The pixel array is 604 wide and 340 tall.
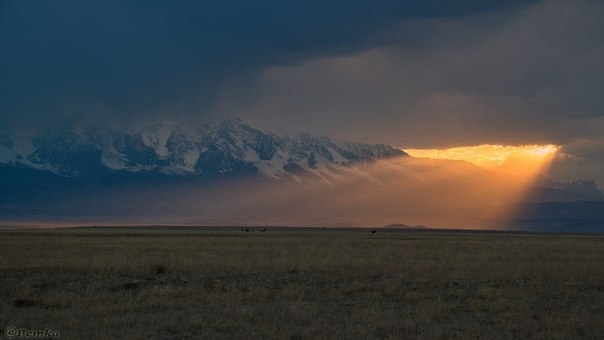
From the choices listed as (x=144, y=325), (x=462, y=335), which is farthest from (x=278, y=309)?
(x=462, y=335)

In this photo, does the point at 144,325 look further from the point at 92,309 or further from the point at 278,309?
the point at 278,309

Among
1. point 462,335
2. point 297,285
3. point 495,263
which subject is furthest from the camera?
point 495,263

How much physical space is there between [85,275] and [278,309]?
10.6m

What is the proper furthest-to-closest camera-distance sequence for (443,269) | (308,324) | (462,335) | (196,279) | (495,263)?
1. (495,263)
2. (443,269)
3. (196,279)
4. (308,324)
5. (462,335)

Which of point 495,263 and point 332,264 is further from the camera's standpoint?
point 495,263

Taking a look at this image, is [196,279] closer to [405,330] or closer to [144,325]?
[144,325]

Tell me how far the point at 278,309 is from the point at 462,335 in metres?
5.20

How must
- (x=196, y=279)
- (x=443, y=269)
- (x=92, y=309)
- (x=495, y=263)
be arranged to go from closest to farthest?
(x=92, y=309)
(x=196, y=279)
(x=443, y=269)
(x=495, y=263)

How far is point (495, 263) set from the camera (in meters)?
34.2

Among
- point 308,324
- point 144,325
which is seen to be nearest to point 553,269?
point 308,324

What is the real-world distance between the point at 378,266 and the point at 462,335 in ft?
51.7

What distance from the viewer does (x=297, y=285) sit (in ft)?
76.1

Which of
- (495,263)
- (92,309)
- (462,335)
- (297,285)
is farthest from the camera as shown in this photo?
(495,263)

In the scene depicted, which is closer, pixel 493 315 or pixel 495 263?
pixel 493 315
